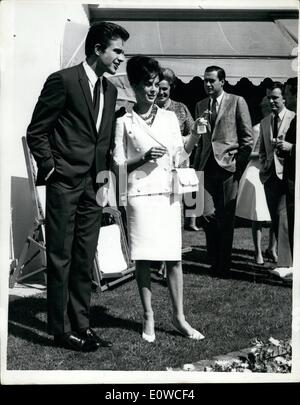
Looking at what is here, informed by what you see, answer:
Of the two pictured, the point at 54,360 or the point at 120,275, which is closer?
the point at 54,360

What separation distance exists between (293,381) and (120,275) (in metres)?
1.92

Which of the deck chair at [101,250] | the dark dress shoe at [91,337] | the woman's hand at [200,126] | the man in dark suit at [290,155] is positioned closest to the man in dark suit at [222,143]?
the man in dark suit at [290,155]

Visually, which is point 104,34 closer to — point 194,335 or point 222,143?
point 222,143

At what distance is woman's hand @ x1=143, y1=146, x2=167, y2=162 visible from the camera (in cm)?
441

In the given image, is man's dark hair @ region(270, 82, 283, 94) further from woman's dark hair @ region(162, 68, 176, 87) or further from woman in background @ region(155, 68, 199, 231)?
woman's dark hair @ region(162, 68, 176, 87)

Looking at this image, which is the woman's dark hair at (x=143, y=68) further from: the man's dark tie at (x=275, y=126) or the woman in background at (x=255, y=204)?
the woman in background at (x=255, y=204)

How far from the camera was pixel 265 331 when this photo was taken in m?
4.84

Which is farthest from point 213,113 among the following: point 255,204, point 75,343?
point 75,343

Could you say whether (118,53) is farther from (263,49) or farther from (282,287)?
(282,287)

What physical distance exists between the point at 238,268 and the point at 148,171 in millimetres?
2089

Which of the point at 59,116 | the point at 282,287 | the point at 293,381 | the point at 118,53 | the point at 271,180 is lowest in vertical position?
the point at 293,381

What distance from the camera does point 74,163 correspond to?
4.39m

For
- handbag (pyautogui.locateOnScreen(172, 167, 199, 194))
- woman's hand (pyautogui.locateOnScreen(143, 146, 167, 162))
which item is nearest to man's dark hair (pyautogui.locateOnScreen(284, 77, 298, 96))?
handbag (pyautogui.locateOnScreen(172, 167, 199, 194))

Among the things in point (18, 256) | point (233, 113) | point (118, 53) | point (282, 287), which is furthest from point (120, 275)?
point (118, 53)
